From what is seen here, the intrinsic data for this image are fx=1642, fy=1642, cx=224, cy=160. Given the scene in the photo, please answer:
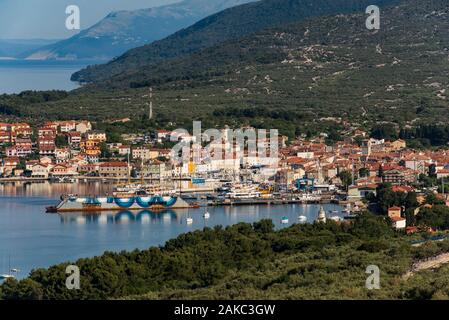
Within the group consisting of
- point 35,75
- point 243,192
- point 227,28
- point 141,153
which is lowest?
point 243,192

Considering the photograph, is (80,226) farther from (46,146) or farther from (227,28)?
(227,28)

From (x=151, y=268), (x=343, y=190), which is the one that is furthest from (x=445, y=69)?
(x=151, y=268)

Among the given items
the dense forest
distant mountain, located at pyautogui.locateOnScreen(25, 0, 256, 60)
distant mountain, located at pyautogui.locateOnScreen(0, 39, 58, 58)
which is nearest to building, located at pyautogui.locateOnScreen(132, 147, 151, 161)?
the dense forest

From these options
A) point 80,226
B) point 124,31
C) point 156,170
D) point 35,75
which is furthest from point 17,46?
point 80,226

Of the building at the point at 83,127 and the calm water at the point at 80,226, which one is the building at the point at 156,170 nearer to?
the calm water at the point at 80,226

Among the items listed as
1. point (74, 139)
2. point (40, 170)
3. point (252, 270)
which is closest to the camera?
point (252, 270)

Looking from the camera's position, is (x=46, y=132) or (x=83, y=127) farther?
(x=83, y=127)

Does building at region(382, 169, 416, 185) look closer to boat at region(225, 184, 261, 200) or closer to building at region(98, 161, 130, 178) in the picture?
boat at region(225, 184, 261, 200)
